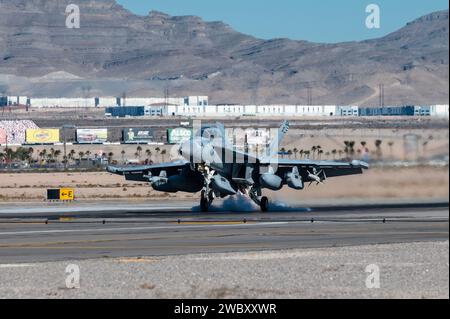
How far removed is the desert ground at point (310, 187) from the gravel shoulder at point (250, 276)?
2016mm

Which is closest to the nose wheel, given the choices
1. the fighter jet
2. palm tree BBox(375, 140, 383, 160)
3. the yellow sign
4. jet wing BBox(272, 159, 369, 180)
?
the fighter jet

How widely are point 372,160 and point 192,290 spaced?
19.7 m

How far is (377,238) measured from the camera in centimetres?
4106

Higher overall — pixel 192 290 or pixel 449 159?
pixel 449 159

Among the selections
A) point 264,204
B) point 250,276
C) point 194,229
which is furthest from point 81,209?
point 250,276

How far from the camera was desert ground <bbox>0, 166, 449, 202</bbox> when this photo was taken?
32.0 metres

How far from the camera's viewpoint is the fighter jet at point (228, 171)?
61.2 metres

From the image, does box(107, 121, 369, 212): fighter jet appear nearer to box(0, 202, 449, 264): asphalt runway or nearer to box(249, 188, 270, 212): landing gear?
box(249, 188, 270, 212): landing gear

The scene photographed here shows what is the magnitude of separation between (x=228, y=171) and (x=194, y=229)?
16.0 metres

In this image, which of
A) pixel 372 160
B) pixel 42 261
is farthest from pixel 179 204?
pixel 42 261

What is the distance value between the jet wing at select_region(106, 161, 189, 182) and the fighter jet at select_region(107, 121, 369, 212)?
6 cm

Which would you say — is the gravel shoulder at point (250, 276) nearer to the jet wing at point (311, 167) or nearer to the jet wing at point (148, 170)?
the jet wing at point (311, 167)
